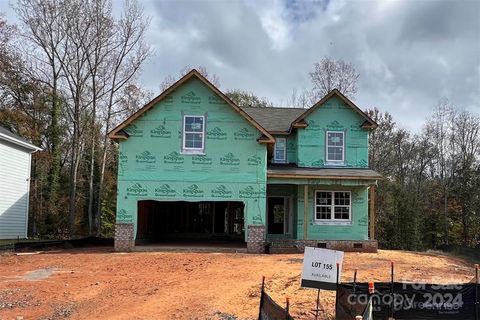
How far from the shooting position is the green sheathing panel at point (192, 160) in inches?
850

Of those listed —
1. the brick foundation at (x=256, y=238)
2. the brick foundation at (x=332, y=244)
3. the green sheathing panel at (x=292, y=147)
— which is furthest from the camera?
the green sheathing panel at (x=292, y=147)

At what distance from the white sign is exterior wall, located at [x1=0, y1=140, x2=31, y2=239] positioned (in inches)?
819

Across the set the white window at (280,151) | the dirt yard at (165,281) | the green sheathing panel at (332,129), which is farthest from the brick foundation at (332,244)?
the white window at (280,151)

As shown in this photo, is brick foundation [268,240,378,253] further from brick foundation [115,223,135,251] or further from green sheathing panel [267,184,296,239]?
brick foundation [115,223,135,251]

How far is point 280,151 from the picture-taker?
2680 cm

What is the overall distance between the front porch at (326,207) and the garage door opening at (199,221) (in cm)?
237

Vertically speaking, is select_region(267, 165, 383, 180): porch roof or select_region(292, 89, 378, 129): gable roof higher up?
select_region(292, 89, 378, 129): gable roof

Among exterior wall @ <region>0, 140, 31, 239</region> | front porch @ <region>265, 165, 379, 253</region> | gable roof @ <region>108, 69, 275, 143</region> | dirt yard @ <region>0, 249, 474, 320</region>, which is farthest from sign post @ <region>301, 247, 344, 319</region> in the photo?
exterior wall @ <region>0, 140, 31, 239</region>

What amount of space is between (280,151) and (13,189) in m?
14.8

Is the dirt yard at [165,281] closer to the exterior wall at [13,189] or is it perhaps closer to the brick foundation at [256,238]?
the brick foundation at [256,238]

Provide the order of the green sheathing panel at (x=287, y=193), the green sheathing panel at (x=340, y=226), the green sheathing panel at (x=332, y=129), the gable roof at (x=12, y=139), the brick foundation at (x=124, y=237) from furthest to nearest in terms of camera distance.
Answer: the green sheathing panel at (x=287, y=193)
the green sheathing panel at (x=332, y=129)
the gable roof at (x=12, y=139)
the green sheathing panel at (x=340, y=226)
the brick foundation at (x=124, y=237)

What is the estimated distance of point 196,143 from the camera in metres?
22.0

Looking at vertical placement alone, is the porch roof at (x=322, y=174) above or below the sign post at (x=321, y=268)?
above

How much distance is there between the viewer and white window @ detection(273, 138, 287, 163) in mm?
26688
